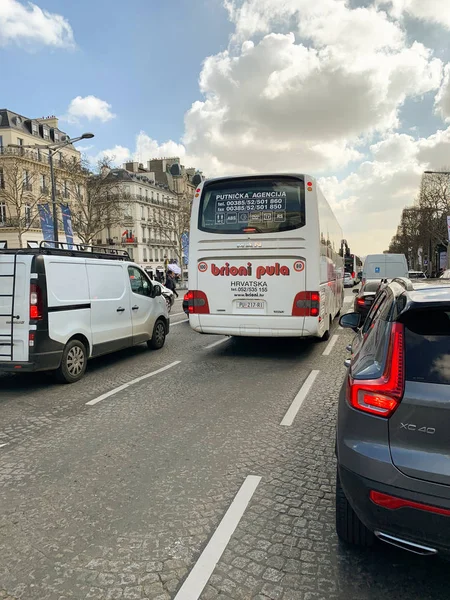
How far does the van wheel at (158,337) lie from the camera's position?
9.85 m

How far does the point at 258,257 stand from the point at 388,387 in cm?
612

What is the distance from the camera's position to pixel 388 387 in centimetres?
221

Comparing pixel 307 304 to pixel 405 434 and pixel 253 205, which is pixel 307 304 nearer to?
pixel 253 205

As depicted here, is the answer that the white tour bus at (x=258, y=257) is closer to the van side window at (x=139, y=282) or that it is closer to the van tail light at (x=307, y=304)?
the van tail light at (x=307, y=304)

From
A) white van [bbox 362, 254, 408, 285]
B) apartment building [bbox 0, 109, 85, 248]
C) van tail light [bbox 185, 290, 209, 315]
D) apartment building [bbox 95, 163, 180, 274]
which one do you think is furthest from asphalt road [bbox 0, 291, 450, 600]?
apartment building [bbox 95, 163, 180, 274]

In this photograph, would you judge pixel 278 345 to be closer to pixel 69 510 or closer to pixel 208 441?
pixel 208 441

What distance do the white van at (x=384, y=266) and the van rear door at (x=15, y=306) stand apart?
1760 centimetres

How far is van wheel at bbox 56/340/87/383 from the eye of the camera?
6.82 m

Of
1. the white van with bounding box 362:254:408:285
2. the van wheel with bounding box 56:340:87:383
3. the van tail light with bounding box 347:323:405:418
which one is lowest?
the van wheel with bounding box 56:340:87:383

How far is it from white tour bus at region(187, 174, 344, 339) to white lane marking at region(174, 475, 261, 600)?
15.7ft

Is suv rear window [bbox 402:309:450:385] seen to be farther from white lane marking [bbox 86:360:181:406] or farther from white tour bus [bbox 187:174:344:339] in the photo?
white tour bus [bbox 187:174:344:339]

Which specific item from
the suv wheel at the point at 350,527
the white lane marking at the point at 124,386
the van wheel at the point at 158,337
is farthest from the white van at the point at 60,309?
the suv wheel at the point at 350,527

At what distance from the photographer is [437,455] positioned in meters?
2.04

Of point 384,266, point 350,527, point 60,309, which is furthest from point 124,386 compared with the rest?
point 384,266
